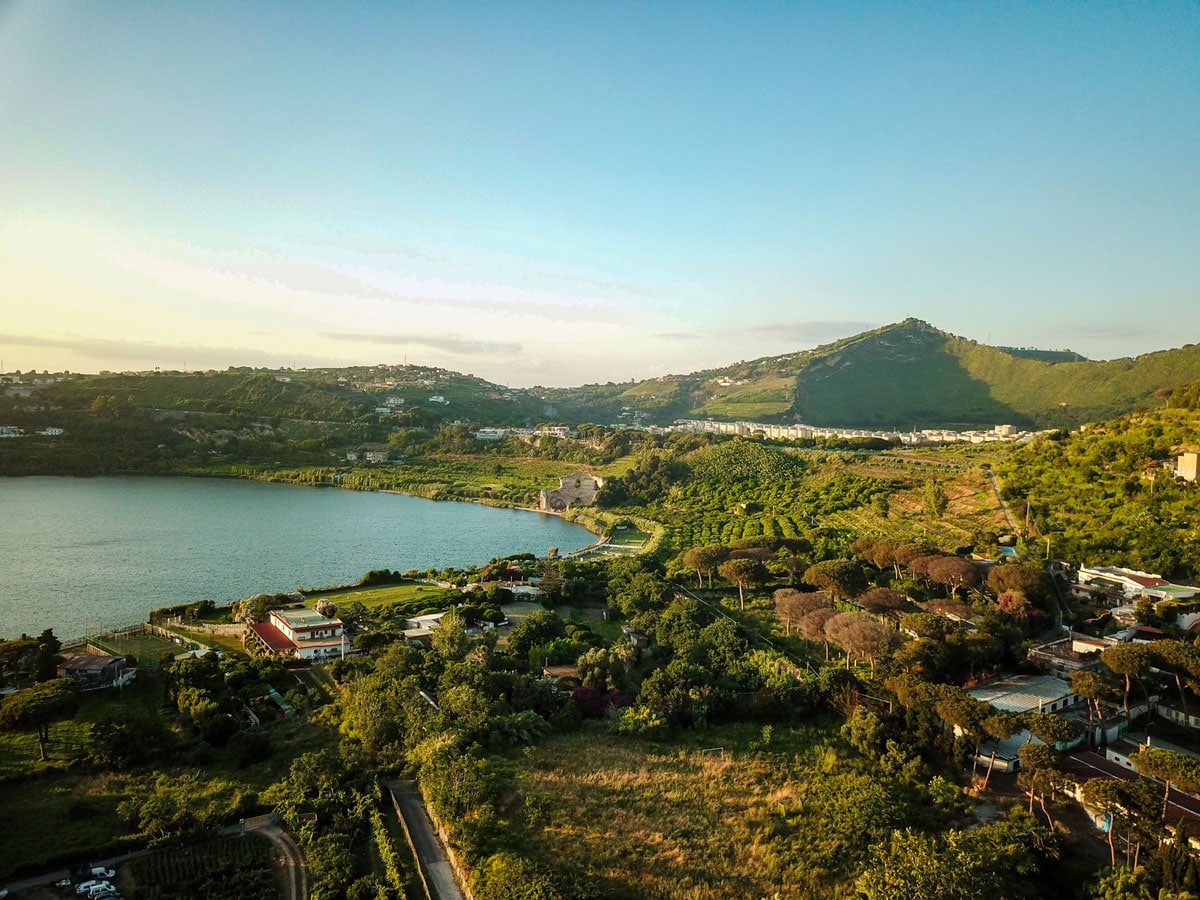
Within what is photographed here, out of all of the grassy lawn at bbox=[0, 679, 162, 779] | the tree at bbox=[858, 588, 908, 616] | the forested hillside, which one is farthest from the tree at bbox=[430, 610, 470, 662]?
the forested hillside

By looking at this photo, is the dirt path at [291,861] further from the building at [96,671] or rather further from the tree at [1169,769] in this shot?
the tree at [1169,769]

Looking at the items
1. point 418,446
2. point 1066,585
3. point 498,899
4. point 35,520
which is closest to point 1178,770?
point 498,899

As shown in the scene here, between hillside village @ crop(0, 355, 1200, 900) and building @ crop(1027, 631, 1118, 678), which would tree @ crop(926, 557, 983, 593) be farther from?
building @ crop(1027, 631, 1118, 678)

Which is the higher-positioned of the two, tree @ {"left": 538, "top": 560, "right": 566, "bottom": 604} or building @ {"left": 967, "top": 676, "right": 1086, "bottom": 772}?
building @ {"left": 967, "top": 676, "right": 1086, "bottom": 772}

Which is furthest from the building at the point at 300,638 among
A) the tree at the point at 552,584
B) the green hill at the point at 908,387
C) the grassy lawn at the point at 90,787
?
the green hill at the point at 908,387

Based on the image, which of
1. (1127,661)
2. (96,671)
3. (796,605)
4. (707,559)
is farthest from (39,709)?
(1127,661)

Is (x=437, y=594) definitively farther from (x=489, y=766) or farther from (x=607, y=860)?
(x=607, y=860)

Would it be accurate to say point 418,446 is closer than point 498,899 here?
No
